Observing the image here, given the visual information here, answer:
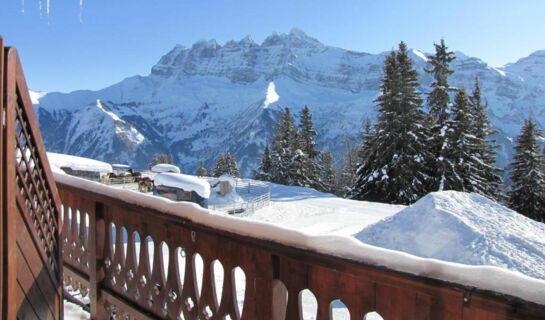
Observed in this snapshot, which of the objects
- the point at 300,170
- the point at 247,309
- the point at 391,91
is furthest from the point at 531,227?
the point at 300,170

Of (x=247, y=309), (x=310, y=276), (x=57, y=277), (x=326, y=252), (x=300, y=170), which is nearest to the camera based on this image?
(x=326, y=252)

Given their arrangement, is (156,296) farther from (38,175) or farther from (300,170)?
(300,170)

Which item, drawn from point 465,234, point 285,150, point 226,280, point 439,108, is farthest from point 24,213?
point 285,150

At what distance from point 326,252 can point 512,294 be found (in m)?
0.71

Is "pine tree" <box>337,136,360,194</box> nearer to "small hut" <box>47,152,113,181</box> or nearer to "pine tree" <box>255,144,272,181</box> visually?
"pine tree" <box>255,144,272,181</box>

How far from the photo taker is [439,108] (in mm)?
23297

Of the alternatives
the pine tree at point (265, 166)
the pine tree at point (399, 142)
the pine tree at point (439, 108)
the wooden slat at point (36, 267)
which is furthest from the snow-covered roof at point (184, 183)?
the pine tree at point (265, 166)

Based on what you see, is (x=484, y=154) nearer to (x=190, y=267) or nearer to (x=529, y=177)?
(x=529, y=177)

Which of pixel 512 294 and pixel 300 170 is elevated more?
pixel 512 294

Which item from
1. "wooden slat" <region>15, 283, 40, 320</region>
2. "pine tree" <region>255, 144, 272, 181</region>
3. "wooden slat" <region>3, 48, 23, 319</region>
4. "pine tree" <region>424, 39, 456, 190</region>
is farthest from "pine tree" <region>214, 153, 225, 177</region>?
"wooden slat" <region>3, 48, 23, 319</region>

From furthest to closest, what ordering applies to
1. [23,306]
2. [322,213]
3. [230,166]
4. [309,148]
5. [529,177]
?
[230,166]
[309,148]
[529,177]
[322,213]
[23,306]

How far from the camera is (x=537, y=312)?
1.14m

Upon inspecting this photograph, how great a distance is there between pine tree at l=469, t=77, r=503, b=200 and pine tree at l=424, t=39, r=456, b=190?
212 centimetres

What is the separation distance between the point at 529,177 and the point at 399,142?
8940mm
